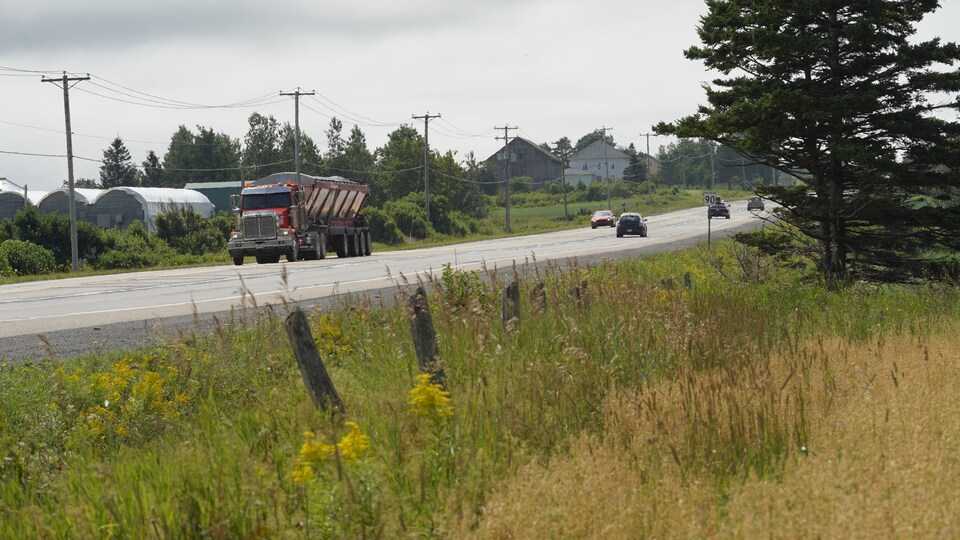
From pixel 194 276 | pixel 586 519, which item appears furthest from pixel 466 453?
pixel 194 276

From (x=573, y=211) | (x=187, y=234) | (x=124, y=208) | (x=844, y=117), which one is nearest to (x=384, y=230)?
(x=187, y=234)

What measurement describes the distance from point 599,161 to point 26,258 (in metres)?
150

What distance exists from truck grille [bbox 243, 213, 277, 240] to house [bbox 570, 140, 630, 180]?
489ft

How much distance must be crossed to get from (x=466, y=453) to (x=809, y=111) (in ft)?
34.9

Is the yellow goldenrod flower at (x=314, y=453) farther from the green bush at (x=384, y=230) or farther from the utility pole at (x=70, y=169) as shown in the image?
the green bush at (x=384, y=230)

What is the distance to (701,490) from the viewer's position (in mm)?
5168

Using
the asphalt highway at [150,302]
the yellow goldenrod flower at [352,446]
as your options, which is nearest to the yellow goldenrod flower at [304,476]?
the yellow goldenrod flower at [352,446]

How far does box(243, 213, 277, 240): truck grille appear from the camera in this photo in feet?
125

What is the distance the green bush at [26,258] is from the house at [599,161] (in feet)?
484

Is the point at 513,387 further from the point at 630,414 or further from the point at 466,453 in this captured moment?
the point at 466,453

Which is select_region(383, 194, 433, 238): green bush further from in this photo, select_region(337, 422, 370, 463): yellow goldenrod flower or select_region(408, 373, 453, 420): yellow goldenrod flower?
select_region(337, 422, 370, 463): yellow goldenrod flower

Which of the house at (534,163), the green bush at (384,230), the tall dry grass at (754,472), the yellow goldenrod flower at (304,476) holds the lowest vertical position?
the tall dry grass at (754,472)

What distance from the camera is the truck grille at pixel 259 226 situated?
38250 mm

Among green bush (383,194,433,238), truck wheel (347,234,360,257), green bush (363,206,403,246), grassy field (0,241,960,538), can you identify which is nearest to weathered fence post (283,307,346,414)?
grassy field (0,241,960,538)
